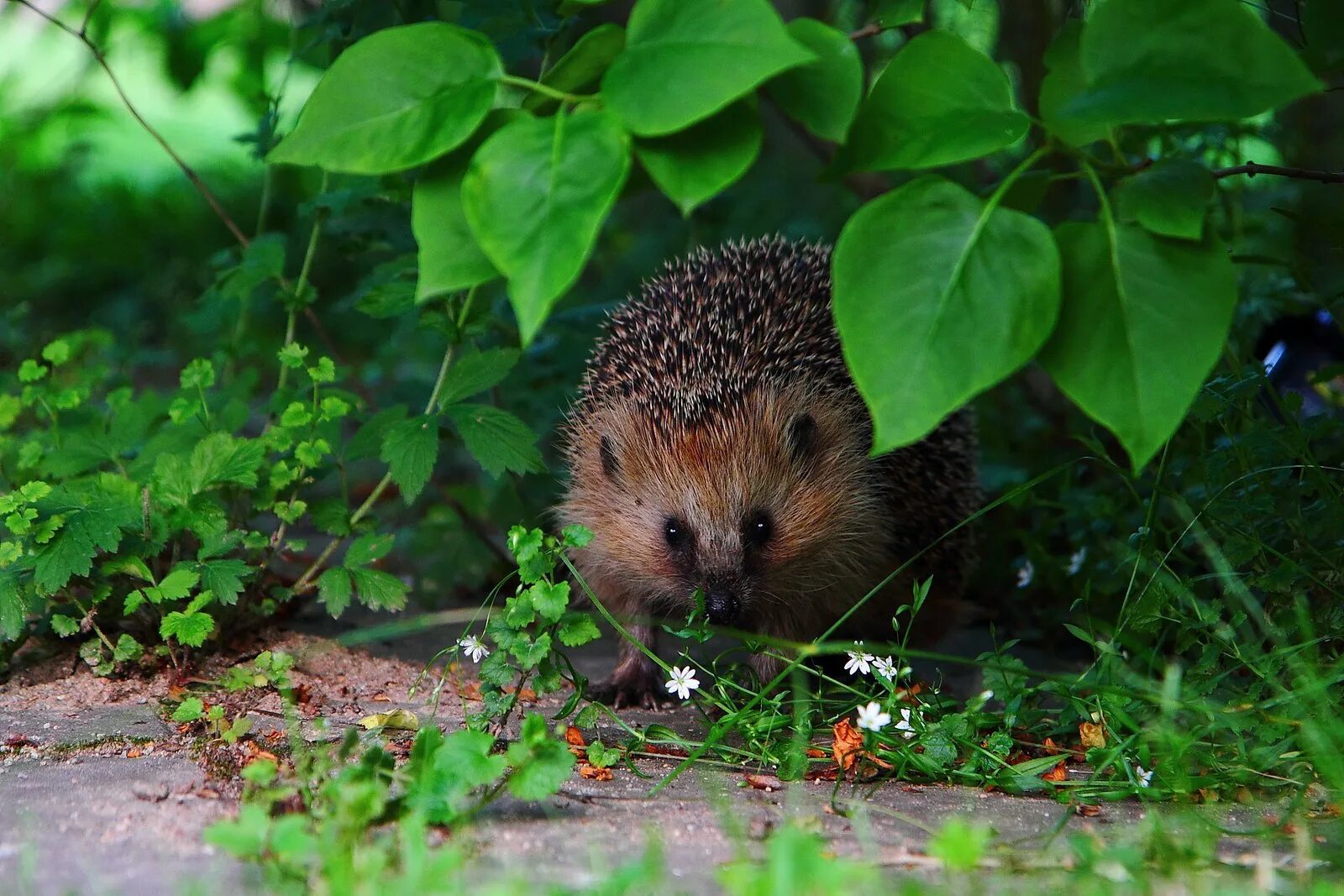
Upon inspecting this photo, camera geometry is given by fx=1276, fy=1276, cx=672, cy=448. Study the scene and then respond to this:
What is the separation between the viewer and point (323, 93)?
255 centimetres

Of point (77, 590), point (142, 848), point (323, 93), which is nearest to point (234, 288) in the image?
point (77, 590)

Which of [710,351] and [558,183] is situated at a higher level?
[558,183]

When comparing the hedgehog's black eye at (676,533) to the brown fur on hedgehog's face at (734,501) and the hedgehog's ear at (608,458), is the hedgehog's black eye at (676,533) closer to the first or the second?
the brown fur on hedgehog's face at (734,501)

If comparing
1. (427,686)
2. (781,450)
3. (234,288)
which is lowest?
(427,686)

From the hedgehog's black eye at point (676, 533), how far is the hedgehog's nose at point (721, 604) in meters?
0.28

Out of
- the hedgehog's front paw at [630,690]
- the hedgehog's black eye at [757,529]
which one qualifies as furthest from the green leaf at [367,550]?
the hedgehog's black eye at [757,529]

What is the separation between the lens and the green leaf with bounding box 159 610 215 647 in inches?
141

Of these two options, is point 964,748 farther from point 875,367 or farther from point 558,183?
point 558,183

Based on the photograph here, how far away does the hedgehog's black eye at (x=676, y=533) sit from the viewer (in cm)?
429

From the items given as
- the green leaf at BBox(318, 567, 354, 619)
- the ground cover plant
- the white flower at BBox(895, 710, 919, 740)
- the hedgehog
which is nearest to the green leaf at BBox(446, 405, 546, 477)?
the ground cover plant

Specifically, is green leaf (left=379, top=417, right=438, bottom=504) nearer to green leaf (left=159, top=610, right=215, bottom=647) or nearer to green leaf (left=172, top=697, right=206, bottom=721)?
green leaf (left=159, top=610, right=215, bottom=647)

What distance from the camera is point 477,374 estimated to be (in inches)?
157

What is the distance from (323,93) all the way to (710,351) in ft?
6.56

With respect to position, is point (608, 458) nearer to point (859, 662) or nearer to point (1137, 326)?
point (859, 662)
